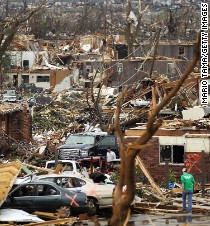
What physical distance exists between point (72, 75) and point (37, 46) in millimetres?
16714

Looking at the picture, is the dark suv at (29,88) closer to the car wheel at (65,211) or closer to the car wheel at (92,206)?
the car wheel at (92,206)

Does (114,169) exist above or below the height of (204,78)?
below

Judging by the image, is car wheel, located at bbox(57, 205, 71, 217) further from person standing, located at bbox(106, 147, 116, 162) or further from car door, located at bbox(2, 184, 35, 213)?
person standing, located at bbox(106, 147, 116, 162)

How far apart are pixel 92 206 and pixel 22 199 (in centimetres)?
171

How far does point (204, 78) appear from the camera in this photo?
1304 inches

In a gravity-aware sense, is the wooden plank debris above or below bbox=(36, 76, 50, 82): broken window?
above

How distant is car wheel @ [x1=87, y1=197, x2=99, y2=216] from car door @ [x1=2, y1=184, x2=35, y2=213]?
1373 mm

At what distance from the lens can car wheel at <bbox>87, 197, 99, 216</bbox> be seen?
19.6 metres

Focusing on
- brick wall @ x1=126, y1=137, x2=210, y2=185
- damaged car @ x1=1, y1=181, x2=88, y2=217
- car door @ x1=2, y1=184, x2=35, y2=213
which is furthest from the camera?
brick wall @ x1=126, y1=137, x2=210, y2=185

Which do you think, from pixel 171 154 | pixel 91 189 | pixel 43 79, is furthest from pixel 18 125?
pixel 43 79

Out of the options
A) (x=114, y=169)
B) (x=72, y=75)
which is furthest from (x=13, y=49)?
(x=114, y=169)

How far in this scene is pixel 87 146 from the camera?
1171 inches

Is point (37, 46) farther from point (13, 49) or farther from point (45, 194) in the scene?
point (45, 194)

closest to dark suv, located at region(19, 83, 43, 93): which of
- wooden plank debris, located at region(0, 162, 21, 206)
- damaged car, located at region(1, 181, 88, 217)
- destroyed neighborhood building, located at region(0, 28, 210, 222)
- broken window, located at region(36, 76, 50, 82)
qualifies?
destroyed neighborhood building, located at region(0, 28, 210, 222)
